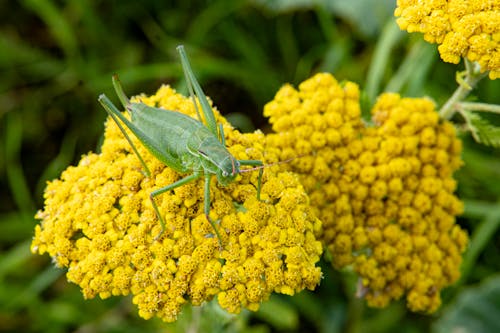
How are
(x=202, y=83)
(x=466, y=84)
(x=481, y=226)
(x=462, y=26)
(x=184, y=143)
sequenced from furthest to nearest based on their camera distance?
(x=202, y=83), (x=481, y=226), (x=466, y=84), (x=184, y=143), (x=462, y=26)

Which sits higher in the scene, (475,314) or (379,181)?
(379,181)

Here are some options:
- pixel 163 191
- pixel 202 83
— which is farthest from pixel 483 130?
pixel 202 83

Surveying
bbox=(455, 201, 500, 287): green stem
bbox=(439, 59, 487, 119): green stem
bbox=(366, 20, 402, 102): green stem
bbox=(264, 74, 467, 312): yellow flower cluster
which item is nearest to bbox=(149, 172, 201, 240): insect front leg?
bbox=(264, 74, 467, 312): yellow flower cluster

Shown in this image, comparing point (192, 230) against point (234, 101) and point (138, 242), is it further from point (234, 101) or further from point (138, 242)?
point (234, 101)

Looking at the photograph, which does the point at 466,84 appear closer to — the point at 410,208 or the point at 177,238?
the point at 410,208

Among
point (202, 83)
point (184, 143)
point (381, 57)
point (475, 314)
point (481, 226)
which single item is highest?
point (202, 83)

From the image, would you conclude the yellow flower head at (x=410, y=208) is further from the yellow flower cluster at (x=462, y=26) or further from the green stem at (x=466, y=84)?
the yellow flower cluster at (x=462, y=26)

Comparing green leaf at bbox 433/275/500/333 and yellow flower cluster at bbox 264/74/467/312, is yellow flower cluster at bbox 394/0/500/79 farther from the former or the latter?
green leaf at bbox 433/275/500/333
